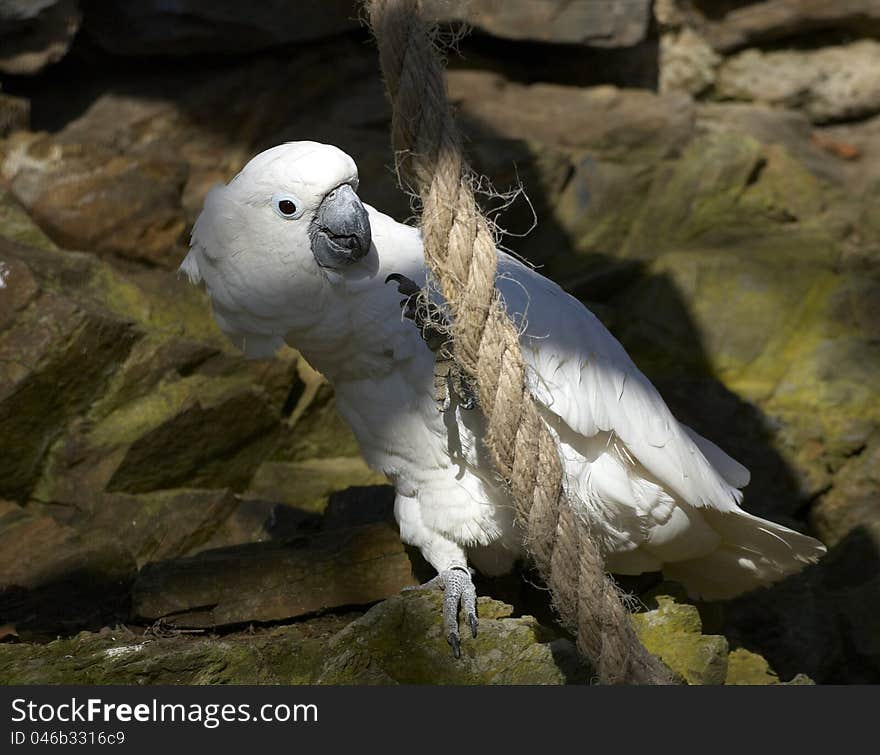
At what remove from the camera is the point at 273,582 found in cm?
285

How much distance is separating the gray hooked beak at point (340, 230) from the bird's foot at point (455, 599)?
78 centimetres

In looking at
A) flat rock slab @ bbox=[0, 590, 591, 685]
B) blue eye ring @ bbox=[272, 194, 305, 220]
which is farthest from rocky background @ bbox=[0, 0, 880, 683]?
blue eye ring @ bbox=[272, 194, 305, 220]

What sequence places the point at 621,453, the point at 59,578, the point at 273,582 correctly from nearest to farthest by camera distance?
the point at 621,453 < the point at 273,582 < the point at 59,578

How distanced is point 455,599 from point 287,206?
972 millimetres

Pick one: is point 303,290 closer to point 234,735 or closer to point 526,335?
point 526,335

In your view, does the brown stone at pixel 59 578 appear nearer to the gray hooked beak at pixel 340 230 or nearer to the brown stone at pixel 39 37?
the gray hooked beak at pixel 340 230

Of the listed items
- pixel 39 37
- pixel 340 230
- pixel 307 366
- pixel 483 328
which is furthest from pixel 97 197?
pixel 483 328

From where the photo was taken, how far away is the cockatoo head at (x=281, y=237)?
2.43m

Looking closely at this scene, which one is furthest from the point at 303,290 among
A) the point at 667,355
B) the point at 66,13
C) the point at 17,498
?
the point at 66,13

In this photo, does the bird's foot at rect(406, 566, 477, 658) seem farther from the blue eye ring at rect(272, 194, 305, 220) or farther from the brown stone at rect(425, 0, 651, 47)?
the brown stone at rect(425, 0, 651, 47)

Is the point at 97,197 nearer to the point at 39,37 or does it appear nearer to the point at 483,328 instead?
the point at 39,37

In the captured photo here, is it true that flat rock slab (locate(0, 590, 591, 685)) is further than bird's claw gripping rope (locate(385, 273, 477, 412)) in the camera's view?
Yes

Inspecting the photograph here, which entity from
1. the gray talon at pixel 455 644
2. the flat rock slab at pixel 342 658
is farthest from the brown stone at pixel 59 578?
the gray talon at pixel 455 644

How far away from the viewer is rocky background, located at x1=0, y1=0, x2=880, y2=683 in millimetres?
2836
